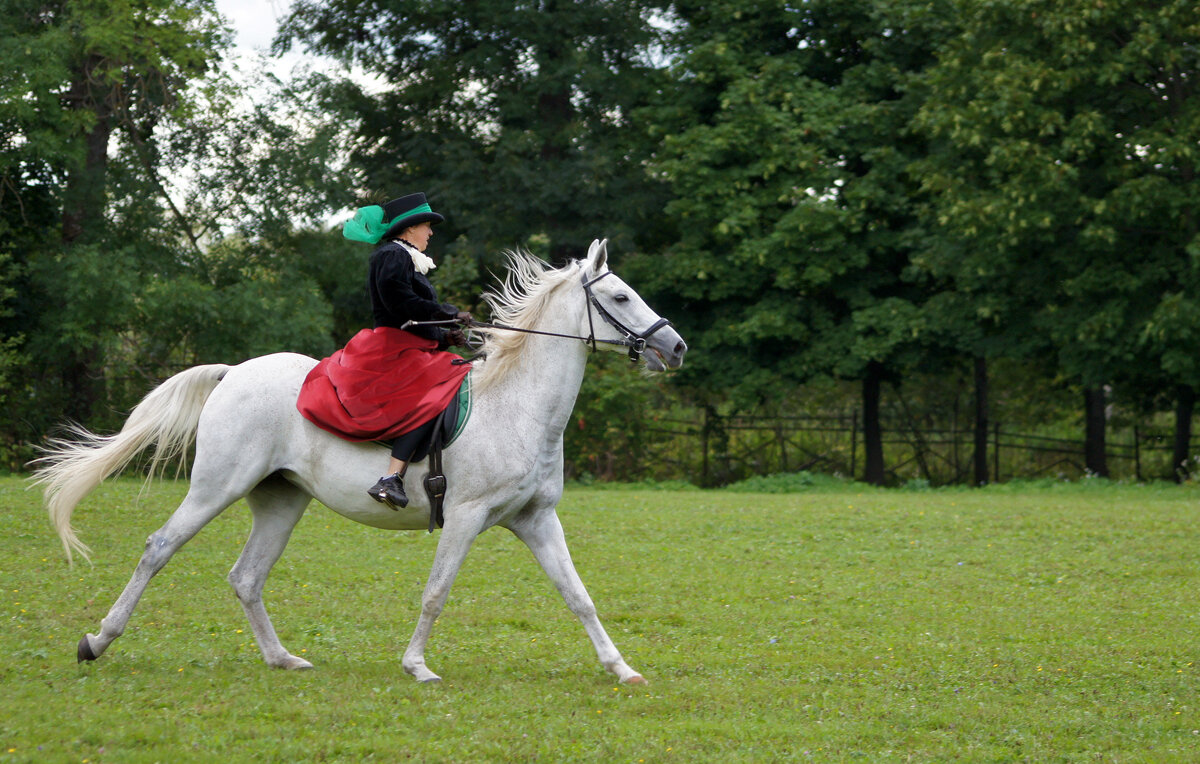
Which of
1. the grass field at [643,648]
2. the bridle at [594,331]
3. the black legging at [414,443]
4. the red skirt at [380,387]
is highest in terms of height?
the bridle at [594,331]

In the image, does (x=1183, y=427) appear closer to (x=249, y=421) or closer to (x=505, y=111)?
(x=505, y=111)

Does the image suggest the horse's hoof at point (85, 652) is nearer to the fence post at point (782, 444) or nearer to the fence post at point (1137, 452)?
the fence post at point (782, 444)

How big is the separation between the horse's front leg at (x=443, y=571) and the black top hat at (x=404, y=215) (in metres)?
1.76

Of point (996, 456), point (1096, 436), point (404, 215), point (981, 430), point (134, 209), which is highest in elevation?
point (134, 209)

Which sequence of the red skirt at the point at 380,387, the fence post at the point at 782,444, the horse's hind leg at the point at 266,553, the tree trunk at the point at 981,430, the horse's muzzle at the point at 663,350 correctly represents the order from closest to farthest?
the horse's muzzle at the point at 663,350, the red skirt at the point at 380,387, the horse's hind leg at the point at 266,553, the tree trunk at the point at 981,430, the fence post at the point at 782,444

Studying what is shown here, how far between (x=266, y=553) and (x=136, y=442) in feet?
3.63

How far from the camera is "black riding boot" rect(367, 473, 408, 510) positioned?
683cm

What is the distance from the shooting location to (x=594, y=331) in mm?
7043

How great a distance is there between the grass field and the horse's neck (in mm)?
1582

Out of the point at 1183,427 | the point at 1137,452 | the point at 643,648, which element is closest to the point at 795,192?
the point at 1183,427

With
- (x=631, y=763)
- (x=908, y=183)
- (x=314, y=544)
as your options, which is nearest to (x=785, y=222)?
(x=908, y=183)

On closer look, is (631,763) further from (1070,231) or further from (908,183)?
(908,183)

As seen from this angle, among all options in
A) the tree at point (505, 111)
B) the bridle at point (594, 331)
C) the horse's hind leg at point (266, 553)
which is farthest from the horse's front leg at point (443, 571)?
the tree at point (505, 111)

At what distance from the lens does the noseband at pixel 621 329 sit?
6.88 m
